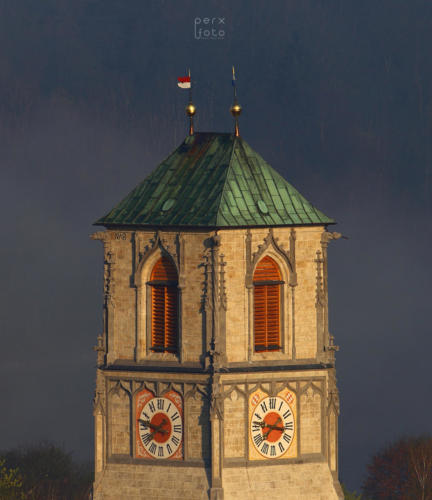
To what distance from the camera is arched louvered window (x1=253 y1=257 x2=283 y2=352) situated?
84.9m

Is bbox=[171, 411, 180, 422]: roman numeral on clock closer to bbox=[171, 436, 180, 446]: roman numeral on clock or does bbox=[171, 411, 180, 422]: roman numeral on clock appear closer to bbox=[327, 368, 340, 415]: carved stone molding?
bbox=[171, 436, 180, 446]: roman numeral on clock

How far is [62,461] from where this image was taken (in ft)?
431

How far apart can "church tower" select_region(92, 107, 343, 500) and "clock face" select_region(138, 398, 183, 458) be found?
37 millimetres

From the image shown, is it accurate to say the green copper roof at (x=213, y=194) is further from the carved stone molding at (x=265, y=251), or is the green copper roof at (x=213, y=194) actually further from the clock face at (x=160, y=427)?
the clock face at (x=160, y=427)

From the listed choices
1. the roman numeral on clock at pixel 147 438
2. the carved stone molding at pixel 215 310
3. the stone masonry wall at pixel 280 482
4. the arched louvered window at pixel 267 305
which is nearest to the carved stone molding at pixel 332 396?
the stone masonry wall at pixel 280 482

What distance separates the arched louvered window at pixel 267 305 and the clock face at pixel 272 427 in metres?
2.11

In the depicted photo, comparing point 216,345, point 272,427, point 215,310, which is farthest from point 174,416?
point 215,310

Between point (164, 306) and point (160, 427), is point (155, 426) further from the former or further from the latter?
point (164, 306)

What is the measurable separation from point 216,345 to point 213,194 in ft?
18.8

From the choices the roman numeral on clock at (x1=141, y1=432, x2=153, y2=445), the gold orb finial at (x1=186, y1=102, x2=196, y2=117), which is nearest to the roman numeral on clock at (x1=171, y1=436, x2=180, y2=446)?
the roman numeral on clock at (x1=141, y1=432, x2=153, y2=445)

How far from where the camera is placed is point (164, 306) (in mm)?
85125

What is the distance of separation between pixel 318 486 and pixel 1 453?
49891 millimetres

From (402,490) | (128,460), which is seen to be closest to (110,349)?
(128,460)

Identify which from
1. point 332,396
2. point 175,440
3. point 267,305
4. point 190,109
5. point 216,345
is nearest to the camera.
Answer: point 216,345
